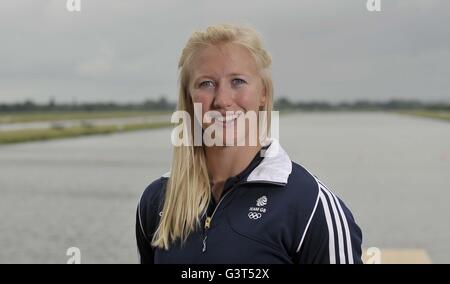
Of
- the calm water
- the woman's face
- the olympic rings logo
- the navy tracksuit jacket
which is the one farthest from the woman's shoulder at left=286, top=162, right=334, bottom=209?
the calm water

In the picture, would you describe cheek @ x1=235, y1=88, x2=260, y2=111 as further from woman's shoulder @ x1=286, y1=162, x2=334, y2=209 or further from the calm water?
the calm water

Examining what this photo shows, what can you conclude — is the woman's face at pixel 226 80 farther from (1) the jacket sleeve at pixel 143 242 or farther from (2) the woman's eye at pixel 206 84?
(1) the jacket sleeve at pixel 143 242

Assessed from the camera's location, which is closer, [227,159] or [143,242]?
[227,159]

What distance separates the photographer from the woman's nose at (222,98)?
6.98 feet

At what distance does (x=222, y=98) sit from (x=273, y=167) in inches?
10.2

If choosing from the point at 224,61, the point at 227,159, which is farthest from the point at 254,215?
the point at 224,61

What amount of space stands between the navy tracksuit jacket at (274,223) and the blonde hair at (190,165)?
0.04m

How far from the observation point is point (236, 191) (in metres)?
2.21

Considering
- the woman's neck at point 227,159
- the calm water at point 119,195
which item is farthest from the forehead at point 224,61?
the calm water at point 119,195

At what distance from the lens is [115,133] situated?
6381 centimetres

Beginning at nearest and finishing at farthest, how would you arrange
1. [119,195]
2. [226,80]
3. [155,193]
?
[226,80] < [155,193] < [119,195]

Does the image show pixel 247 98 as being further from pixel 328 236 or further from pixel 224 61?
pixel 328 236

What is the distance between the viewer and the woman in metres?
2.07
